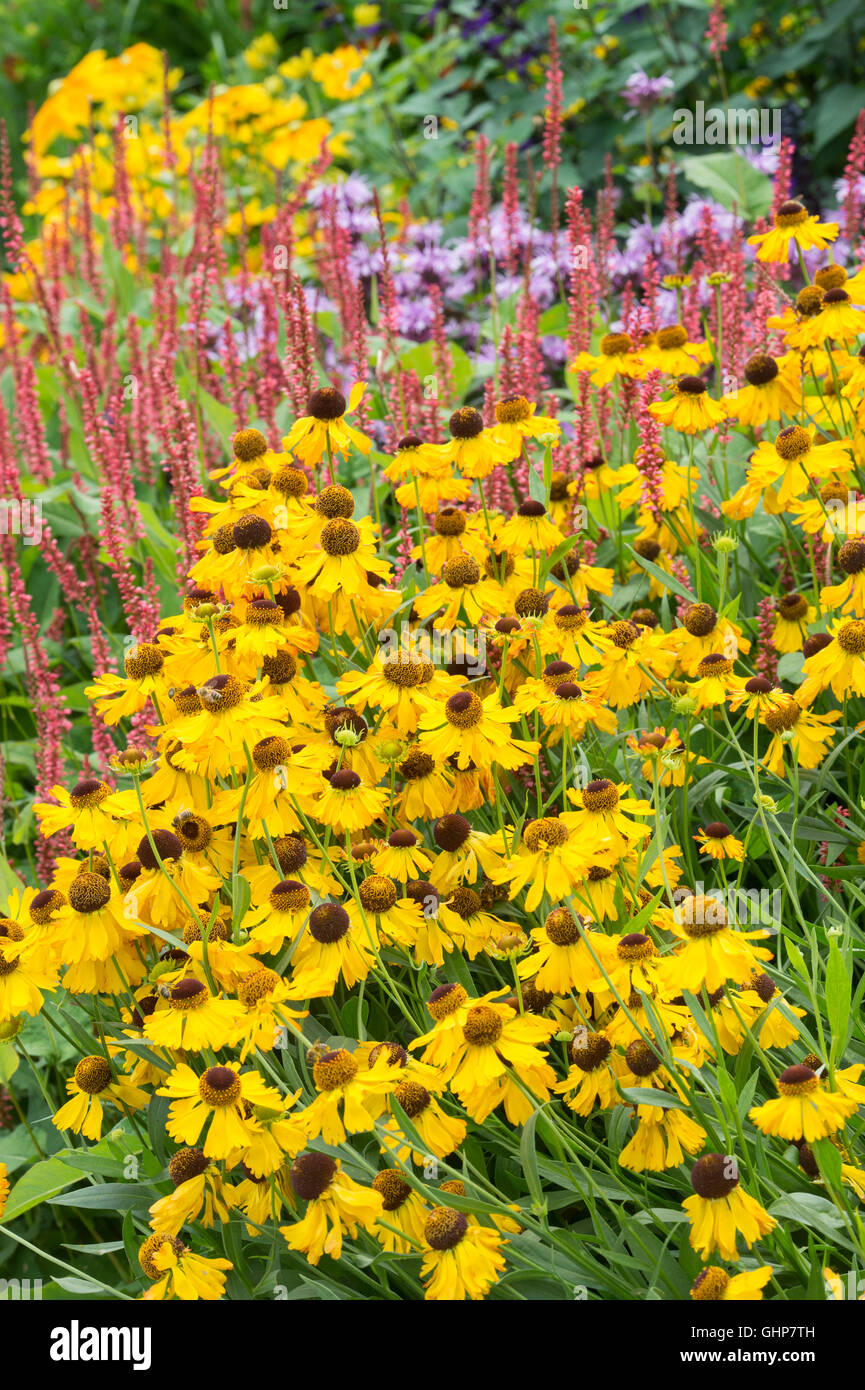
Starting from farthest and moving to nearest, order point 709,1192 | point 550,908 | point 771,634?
1. point 771,634
2. point 550,908
3. point 709,1192

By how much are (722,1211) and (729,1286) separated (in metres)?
0.07

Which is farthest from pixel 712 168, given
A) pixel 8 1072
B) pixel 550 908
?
pixel 8 1072

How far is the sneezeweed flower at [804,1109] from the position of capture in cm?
124

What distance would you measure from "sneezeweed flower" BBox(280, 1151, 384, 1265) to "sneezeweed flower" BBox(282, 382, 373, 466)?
1034mm

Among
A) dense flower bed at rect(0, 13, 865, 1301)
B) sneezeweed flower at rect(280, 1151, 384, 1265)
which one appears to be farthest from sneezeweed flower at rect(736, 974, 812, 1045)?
sneezeweed flower at rect(280, 1151, 384, 1265)

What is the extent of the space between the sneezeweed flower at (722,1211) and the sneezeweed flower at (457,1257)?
20cm

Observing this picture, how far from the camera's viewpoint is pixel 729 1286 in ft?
3.89

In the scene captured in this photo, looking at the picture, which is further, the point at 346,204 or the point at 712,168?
the point at 346,204

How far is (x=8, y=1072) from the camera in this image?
1.77 meters

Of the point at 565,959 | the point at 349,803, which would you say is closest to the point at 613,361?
the point at 349,803

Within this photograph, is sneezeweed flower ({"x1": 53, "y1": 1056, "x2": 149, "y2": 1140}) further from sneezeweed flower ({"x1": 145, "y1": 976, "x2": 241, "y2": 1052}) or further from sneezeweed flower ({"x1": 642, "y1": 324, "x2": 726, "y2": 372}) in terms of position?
sneezeweed flower ({"x1": 642, "y1": 324, "x2": 726, "y2": 372})

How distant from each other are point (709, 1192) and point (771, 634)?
1.07 metres

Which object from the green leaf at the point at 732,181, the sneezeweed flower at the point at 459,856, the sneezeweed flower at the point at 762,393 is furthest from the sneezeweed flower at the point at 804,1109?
the green leaf at the point at 732,181
